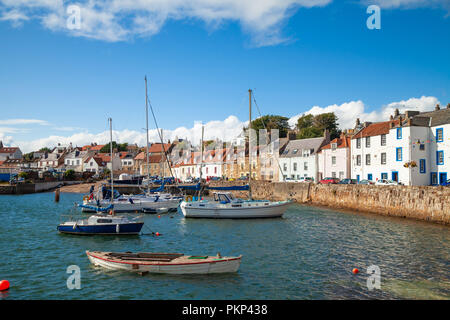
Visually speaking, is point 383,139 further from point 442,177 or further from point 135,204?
point 135,204

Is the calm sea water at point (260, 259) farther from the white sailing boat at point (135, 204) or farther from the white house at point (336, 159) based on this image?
the white house at point (336, 159)

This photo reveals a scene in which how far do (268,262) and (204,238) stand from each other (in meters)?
8.23

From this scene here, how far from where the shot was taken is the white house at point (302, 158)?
63906 millimetres

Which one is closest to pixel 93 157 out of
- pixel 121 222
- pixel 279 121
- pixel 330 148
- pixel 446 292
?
pixel 279 121

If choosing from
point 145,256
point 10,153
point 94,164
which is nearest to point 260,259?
point 145,256

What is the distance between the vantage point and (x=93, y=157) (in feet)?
419

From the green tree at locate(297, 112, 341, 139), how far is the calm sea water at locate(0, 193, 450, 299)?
56.5 metres

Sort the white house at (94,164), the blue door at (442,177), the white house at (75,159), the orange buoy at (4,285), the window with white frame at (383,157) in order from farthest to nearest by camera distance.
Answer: the white house at (75,159)
the white house at (94,164)
the window with white frame at (383,157)
the blue door at (442,177)
the orange buoy at (4,285)

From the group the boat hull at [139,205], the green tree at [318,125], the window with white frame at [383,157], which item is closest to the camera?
the boat hull at [139,205]

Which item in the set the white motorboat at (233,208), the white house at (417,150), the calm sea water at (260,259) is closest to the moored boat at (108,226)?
the calm sea water at (260,259)

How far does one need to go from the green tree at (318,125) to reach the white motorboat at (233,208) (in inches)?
2182

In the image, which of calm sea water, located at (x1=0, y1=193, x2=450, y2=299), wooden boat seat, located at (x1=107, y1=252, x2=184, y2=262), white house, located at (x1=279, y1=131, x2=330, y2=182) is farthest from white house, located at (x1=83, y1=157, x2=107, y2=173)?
wooden boat seat, located at (x1=107, y1=252, x2=184, y2=262)
